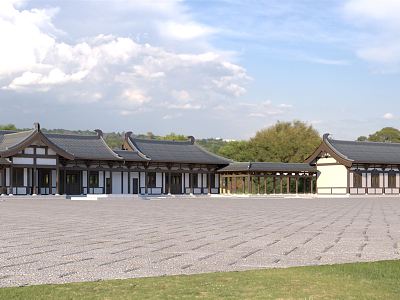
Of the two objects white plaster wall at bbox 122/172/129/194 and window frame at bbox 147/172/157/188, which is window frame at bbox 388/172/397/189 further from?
white plaster wall at bbox 122/172/129/194

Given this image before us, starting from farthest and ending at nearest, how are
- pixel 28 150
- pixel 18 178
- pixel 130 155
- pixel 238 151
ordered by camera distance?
pixel 238 151 < pixel 130 155 < pixel 18 178 < pixel 28 150

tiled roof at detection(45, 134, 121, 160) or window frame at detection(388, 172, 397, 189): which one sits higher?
tiled roof at detection(45, 134, 121, 160)

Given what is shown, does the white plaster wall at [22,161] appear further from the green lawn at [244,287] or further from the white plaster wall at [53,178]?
the green lawn at [244,287]

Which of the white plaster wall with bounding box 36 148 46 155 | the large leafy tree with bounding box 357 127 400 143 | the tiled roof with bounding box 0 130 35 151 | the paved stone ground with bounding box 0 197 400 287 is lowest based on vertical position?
the paved stone ground with bounding box 0 197 400 287

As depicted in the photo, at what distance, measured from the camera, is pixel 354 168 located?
191 ft

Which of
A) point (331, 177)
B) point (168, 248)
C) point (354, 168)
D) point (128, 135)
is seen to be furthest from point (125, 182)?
point (168, 248)

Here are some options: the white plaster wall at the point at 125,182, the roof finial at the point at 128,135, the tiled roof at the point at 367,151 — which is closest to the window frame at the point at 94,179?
the white plaster wall at the point at 125,182

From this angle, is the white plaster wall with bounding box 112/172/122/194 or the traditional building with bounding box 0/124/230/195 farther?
the white plaster wall with bounding box 112/172/122/194

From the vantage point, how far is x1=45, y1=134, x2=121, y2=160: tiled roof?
50.9 metres

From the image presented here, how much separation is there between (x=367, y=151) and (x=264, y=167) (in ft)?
37.7

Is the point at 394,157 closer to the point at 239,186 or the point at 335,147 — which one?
the point at 335,147

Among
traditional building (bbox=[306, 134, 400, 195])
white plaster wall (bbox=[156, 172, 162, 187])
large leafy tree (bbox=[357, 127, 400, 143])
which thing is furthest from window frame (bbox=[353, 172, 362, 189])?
large leafy tree (bbox=[357, 127, 400, 143])

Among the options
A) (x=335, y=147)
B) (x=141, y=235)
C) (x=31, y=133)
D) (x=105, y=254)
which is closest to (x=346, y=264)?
(x=105, y=254)

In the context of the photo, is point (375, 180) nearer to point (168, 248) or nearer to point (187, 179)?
point (187, 179)
